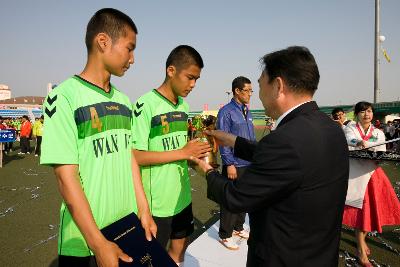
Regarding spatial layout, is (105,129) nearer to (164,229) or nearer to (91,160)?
(91,160)

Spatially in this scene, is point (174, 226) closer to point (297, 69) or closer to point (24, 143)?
point (297, 69)

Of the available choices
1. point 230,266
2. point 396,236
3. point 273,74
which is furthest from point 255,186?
point 396,236

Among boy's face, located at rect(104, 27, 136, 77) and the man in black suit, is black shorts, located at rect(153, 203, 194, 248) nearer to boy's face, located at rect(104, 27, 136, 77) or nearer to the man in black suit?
the man in black suit

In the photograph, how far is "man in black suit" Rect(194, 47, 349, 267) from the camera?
160 centimetres

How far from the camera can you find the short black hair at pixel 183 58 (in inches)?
119

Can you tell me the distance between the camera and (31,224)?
5926 millimetres

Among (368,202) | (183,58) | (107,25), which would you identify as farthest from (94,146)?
(368,202)

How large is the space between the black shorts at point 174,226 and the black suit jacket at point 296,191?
121 cm

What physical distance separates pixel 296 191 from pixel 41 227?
562 cm

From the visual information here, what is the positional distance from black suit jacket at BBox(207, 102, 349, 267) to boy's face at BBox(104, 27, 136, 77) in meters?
0.99

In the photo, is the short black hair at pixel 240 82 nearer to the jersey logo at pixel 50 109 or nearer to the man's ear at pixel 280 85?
the man's ear at pixel 280 85

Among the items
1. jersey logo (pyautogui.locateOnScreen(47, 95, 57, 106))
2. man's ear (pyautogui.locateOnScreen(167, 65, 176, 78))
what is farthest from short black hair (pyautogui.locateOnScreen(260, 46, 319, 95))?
man's ear (pyautogui.locateOnScreen(167, 65, 176, 78))

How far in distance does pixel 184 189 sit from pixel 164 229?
42cm

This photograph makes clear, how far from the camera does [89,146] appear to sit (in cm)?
171
